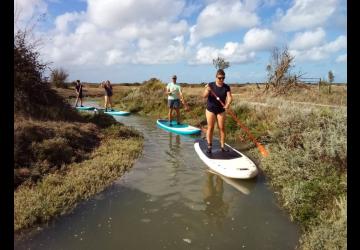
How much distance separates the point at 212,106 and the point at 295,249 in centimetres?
492

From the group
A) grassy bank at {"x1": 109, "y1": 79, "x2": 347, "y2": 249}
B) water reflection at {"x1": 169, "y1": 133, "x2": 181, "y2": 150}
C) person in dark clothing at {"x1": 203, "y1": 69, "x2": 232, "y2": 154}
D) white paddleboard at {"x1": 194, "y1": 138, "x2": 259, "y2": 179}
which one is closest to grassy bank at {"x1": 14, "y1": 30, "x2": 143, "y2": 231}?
water reflection at {"x1": 169, "y1": 133, "x2": 181, "y2": 150}

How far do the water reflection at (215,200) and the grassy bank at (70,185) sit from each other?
2.09m

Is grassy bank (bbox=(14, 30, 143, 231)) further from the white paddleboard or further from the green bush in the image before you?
the white paddleboard

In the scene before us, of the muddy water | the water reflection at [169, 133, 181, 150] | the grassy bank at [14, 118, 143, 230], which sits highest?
the water reflection at [169, 133, 181, 150]

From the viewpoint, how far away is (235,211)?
6574 millimetres

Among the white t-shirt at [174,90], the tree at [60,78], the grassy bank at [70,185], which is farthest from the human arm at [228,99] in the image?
the tree at [60,78]

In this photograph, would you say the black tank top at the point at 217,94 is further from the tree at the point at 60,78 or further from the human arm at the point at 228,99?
the tree at the point at 60,78

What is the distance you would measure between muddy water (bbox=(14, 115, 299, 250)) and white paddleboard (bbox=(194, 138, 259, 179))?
18 centimetres

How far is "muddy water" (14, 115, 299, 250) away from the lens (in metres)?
5.38

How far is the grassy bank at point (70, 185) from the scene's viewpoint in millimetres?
5992

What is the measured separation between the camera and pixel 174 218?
6223 millimetres

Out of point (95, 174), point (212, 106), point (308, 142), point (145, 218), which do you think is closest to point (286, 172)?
point (308, 142)

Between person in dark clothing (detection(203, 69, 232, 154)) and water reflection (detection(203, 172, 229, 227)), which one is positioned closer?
water reflection (detection(203, 172, 229, 227))
